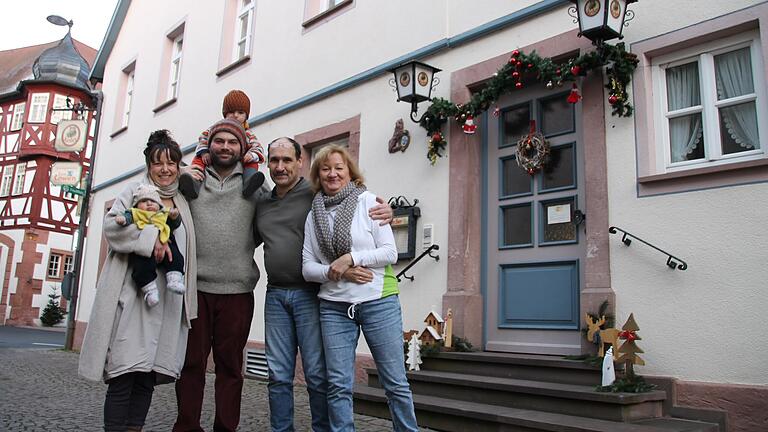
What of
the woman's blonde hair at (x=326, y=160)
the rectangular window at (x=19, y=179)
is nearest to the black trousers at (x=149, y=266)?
the woman's blonde hair at (x=326, y=160)

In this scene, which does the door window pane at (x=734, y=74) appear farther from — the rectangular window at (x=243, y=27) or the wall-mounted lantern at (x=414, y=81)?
the rectangular window at (x=243, y=27)

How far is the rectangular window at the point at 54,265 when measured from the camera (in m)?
29.5

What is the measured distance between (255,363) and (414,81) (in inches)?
165

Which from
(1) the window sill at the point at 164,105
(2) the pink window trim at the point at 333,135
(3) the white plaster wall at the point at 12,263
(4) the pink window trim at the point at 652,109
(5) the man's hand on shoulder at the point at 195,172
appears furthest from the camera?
(3) the white plaster wall at the point at 12,263

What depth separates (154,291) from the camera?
3.18 metres

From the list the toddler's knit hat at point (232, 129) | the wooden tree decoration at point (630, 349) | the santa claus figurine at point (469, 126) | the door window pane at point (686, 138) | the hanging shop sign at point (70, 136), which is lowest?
the wooden tree decoration at point (630, 349)

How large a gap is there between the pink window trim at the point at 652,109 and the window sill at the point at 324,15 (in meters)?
4.14

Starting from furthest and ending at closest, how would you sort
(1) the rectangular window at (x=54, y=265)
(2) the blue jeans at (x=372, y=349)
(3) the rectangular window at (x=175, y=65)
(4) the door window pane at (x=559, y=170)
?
(1) the rectangular window at (x=54, y=265)
(3) the rectangular window at (x=175, y=65)
(4) the door window pane at (x=559, y=170)
(2) the blue jeans at (x=372, y=349)

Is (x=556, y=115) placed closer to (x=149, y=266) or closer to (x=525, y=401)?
(x=525, y=401)

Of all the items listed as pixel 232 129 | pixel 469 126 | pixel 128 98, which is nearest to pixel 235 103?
pixel 232 129

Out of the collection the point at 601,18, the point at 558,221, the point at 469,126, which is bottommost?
the point at 558,221

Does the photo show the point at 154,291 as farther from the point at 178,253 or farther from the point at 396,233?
the point at 396,233

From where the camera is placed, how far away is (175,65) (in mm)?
12656

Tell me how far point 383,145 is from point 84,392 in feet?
12.9
